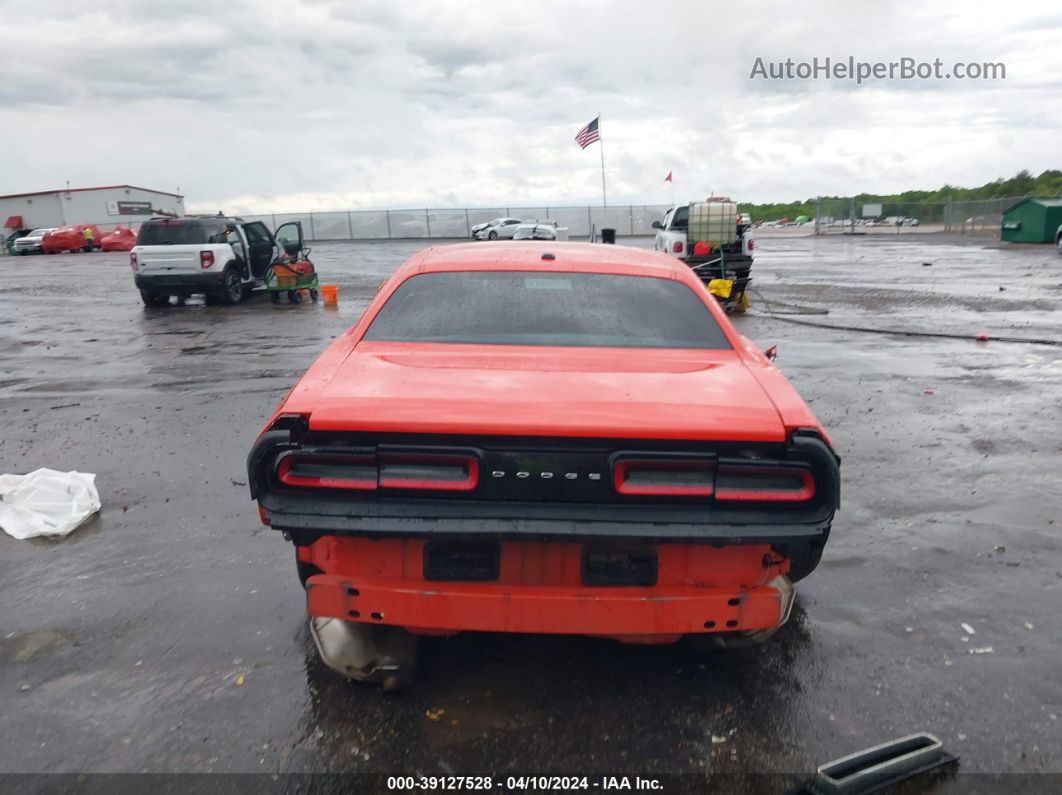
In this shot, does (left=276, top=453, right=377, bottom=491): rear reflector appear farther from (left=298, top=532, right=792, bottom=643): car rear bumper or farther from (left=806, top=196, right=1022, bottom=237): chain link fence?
(left=806, top=196, right=1022, bottom=237): chain link fence

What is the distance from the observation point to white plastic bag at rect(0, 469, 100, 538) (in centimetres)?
475

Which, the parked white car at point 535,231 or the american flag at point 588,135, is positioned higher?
the american flag at point 588,135

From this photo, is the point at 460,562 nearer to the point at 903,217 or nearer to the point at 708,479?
the point at 708,479

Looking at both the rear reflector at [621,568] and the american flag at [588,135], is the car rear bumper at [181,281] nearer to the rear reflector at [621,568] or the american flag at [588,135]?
the rear reflector at [621,568]

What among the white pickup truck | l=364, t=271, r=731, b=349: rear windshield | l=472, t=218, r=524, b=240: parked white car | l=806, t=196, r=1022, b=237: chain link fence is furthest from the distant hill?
l=364, t=271, r=731, b=349: rear windshield

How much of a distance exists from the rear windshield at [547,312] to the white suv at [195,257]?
484 inches

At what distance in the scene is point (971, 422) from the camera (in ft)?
22.9

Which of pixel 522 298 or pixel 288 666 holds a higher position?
pixel 522 298

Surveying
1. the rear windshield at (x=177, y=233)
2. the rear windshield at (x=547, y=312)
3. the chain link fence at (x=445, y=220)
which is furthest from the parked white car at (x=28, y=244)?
the rear windshield at (x=547, y=312)

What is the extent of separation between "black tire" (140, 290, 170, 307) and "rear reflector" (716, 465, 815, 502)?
15803 mm

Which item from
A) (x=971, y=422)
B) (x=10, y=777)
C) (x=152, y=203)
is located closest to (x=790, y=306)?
(x=971, y=422)

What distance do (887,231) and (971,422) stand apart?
4638cm

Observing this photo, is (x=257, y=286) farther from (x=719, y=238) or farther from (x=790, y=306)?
(x=790, y=306)

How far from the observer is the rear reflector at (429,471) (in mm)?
2625
